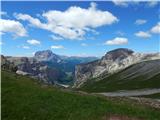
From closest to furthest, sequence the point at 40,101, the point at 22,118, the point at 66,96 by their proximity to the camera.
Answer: the point at 22,118 → the point at 40,101 → the point at 66,96

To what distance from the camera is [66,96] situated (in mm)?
43906

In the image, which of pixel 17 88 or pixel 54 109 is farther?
pixel 17 88

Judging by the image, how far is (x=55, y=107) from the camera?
3884 cm

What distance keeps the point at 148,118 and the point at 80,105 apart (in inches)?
328

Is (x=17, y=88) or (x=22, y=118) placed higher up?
(x=17, y=88)

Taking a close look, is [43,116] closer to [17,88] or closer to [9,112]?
[9,112]

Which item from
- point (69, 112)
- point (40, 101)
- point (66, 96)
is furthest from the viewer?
point (66, 96)

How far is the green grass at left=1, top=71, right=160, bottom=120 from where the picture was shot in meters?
36.2

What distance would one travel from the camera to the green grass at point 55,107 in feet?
119

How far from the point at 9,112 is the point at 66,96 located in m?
9.96

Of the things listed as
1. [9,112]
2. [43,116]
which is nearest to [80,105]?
[43,116]

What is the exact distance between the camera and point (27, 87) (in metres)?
46.4

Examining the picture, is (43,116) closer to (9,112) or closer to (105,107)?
(9,112)

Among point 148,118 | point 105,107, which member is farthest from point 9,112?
point 148,118
